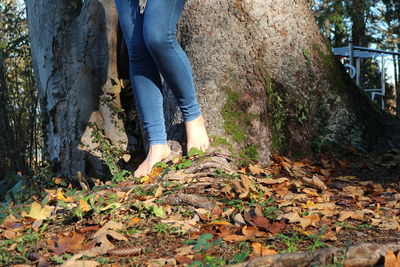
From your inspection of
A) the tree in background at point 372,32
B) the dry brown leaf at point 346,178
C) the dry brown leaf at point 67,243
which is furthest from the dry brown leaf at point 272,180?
the tree in background at point 372,32

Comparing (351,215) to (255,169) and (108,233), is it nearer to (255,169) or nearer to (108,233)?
(255,169)

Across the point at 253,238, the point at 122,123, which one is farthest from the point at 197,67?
the point at 253,238

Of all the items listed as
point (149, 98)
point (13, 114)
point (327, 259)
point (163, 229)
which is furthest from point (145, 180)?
point (13, 114)

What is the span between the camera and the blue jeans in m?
2.71

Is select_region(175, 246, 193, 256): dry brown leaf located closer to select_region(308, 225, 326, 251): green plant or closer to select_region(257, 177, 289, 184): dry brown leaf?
select_region(308, 225, 326, 251): green plant

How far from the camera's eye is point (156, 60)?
2.82 metres

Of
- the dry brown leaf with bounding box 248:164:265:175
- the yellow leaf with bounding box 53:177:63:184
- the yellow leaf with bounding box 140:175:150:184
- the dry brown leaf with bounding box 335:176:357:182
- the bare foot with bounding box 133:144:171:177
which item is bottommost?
the yellow leaf with bounding box 53:177:63:184

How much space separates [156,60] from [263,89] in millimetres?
968

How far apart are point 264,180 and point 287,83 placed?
111 cm

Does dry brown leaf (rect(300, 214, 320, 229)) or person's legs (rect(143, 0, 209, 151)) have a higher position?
person's legs (rect(143, 0, 209, 151))

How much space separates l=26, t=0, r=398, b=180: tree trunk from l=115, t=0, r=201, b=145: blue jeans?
0.24m

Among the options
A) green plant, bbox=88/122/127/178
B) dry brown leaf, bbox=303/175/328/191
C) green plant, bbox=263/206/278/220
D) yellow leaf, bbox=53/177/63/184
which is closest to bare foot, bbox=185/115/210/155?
dry brown leaf, bbox=303/175/328/191

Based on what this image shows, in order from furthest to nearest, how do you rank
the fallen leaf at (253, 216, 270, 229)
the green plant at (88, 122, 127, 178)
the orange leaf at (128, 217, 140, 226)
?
the green plant at (88, 122, 127, 178)
the orange leaf at (128, 217, 140, 226)
the fallen leaf at (253, 216, 270, 229)

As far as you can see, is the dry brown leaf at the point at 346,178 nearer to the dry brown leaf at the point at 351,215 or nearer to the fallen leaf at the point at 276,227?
the dry brown leaf at the point at 351,215
